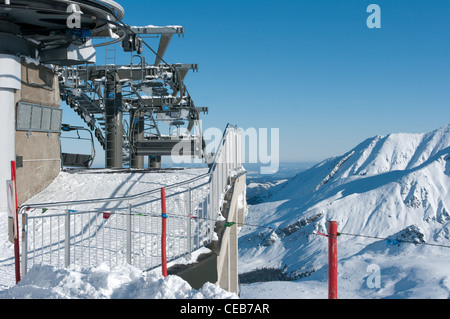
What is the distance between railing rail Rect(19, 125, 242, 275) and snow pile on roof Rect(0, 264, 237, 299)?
52cm

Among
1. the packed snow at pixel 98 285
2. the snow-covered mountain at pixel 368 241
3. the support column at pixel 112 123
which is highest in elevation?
the support column at pixel 112 123

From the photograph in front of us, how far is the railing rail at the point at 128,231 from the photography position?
631cm

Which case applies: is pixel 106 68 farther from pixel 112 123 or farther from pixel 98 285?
pixel 98 285

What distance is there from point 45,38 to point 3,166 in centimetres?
377

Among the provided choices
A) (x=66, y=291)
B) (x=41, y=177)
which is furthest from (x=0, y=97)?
(x=66, y=291)

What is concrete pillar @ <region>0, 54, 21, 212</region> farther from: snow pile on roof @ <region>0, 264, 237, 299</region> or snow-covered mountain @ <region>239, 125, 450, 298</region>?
snow-covered mountain @ <region>239, 125, 450, 298</region>

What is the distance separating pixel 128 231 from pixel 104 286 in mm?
1270

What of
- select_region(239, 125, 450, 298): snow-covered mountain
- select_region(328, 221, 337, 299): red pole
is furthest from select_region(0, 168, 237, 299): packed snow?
select_region(239, 125, 450, 298): snow-covered mountain

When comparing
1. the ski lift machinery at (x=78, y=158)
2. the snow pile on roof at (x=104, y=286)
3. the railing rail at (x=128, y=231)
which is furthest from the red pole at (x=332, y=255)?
the ski lift machinery at (x=78, y=158)

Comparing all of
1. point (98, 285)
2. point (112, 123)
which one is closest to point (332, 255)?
point (98, 285)

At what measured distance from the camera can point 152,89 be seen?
2036 centimetres

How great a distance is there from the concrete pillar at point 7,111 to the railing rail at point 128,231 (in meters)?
1.79

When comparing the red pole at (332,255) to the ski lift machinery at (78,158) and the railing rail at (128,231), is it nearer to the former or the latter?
the railing rail at (128,231)
